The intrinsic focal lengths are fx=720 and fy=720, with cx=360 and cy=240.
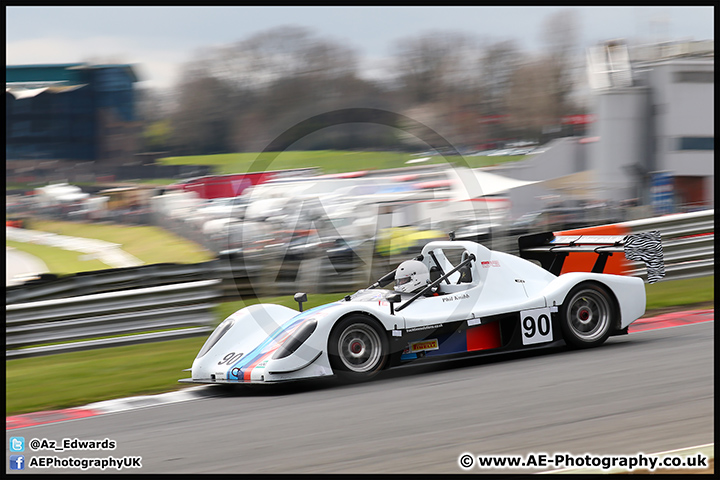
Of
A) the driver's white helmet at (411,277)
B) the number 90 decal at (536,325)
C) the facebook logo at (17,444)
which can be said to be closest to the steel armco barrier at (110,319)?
the driver's white helmet at (411,277)

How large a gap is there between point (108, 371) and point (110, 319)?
51.4 inches

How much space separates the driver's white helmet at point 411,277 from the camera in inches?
269

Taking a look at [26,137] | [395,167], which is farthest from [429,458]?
[26,137]

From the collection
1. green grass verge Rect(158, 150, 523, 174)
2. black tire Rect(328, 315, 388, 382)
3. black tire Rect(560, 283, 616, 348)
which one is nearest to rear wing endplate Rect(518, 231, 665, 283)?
black tire Rect(560, 283, 616, 348)

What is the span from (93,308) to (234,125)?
7979 mm

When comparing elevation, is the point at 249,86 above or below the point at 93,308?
above

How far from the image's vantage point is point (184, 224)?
526 inches

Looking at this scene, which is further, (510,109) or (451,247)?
(510,109)

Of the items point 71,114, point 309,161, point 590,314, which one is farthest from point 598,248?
point 71,114

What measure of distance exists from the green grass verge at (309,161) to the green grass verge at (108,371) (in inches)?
186

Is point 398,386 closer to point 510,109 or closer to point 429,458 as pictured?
point 429,458

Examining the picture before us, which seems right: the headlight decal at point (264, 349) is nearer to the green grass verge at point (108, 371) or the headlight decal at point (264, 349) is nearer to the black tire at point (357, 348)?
the black tire at point (357, 348)

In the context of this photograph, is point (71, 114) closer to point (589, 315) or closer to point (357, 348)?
point (357, 348)

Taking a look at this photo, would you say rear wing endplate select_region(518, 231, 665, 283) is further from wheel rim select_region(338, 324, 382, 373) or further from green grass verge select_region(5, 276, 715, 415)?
wheel rim select_region(338, 324, 382, 373)
